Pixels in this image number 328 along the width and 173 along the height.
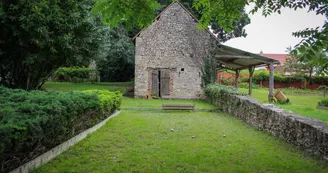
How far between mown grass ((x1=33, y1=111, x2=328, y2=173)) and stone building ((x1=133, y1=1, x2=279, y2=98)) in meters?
10.5

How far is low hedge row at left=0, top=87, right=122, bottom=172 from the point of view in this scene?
3701 millimetres

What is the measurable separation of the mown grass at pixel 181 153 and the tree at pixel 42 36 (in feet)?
22.8

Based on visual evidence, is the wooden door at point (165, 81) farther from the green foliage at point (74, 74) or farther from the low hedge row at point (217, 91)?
the green foliage at point (74, 74)

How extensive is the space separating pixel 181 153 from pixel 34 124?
10.2 feet

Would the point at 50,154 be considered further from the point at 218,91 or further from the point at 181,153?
the point at 218,91

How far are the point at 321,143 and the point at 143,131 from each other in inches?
190

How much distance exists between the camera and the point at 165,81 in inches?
754

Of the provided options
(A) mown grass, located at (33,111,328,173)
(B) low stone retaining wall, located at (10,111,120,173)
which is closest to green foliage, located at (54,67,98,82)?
(A) mown grass, located at (33,111,328,173)

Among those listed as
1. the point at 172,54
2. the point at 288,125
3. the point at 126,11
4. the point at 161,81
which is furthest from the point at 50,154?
the point at 172,54

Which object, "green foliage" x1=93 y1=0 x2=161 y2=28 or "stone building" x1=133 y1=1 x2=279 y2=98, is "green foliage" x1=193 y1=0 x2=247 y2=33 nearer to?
"green foliage" x1=93 y1=0 x2=161 y2=28

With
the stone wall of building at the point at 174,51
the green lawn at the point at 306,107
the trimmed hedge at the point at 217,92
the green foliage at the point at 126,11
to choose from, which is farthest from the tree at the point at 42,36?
the green lawn at the point at 306,107

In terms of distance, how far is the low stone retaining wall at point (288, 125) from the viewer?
17.5 ft

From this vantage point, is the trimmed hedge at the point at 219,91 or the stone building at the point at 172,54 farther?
the stone building at the point at 172,54

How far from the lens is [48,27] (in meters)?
12.7
